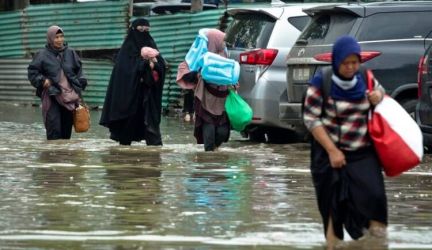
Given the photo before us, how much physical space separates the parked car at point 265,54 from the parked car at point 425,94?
3.02 metres

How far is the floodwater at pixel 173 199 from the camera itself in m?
9.48

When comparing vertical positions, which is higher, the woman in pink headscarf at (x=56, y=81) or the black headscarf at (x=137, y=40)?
the black headscarf at (x=137, y=40)

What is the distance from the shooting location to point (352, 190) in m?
8.91

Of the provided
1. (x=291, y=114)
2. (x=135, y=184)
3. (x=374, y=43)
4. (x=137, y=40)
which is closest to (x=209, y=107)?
Result: (x=291, y=114)

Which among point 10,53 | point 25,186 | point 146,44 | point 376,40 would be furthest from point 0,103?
point 25,186

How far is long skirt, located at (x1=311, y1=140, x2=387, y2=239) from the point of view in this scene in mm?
8867

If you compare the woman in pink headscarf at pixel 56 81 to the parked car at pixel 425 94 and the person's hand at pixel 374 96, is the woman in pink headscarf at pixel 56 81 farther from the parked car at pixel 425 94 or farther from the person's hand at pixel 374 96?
the person's hand at pixel 374 96

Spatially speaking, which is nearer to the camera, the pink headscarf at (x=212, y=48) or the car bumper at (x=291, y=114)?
the pink headscarf at (x=212, y=48)

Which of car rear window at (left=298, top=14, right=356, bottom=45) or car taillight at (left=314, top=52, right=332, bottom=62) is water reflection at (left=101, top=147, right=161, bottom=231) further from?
car rear window at (left=298, top=14, right=356, bottom=45)

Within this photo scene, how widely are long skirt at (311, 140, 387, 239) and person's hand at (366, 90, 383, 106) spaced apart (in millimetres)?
290

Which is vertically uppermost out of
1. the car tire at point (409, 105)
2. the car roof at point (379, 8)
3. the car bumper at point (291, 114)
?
the car roof at point (379, 8)

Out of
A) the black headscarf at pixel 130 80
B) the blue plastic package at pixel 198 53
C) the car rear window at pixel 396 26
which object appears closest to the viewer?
the car rear window at pixel 396 26

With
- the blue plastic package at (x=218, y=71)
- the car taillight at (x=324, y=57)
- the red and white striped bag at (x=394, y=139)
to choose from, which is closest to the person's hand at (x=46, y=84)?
the blue plastic package at (x=218, y=71)

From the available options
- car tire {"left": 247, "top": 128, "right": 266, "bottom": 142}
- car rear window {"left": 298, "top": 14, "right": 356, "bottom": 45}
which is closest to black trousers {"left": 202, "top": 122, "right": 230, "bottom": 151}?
car rear window {"left": 298, "top": 14, "right": 356, "bottom": 45}
